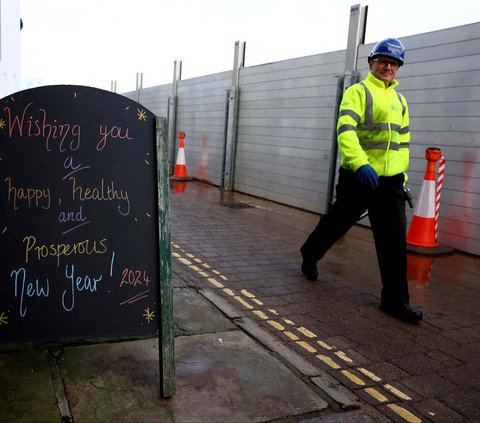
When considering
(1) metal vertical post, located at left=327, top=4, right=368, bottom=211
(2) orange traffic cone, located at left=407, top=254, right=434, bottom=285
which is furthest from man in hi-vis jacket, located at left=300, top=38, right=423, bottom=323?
(1) metal vertical post, located at left=327, top=4, right=368, bottom=211

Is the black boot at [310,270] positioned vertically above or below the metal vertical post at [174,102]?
below

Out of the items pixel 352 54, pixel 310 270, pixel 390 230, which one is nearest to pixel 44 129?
pixel 390 230

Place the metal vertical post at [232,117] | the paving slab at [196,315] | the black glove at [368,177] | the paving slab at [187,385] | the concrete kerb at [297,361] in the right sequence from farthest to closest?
the metal vertical post at [232,117], the black glove at [368,177], the paving slab at [196,315], the concrete kerb at [297,361], the paving slab at [187,385]

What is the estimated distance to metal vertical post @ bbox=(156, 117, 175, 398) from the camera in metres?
2.44

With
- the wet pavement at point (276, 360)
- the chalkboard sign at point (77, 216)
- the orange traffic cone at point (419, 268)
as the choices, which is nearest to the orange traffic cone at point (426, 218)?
the orange traffic cone at point (419, 268)

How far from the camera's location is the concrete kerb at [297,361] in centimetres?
269

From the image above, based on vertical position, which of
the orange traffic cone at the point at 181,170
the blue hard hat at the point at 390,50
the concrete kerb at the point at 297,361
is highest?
the blue hard hat at the point at 390,50

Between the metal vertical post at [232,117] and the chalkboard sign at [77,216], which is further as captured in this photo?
the metal vertical post at [232,117]

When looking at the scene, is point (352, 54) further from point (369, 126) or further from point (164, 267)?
point (164, 267)

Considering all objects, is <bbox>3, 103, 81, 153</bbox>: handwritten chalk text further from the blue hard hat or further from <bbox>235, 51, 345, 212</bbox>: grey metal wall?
<bbox>235, 51, 345, 212</bbox>: grey metal wall

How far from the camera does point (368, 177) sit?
12.3 ft

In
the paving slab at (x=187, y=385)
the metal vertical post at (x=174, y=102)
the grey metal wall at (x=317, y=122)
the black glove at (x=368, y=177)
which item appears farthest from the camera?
the metal vertical post at (x=174, y=102)

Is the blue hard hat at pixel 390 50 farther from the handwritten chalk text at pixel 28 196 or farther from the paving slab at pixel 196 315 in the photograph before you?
the handwritten chalk text at pixel 28 196

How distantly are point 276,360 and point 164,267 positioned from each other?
107cm
